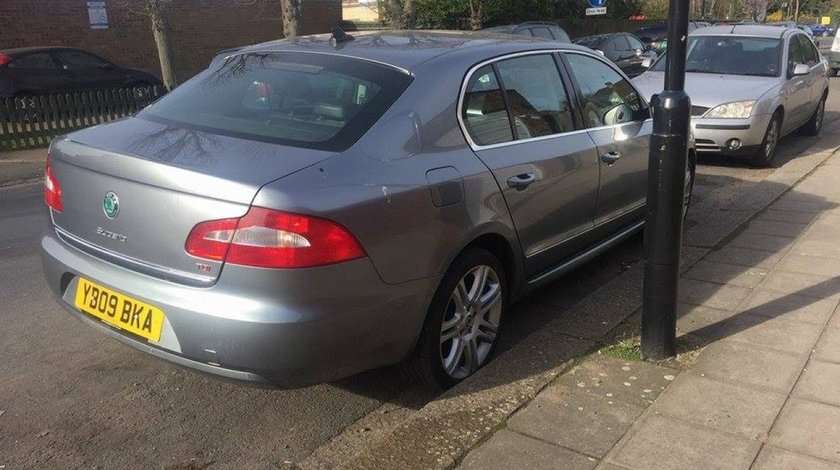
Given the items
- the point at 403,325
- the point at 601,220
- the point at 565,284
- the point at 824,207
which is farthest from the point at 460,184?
the point at 824,207

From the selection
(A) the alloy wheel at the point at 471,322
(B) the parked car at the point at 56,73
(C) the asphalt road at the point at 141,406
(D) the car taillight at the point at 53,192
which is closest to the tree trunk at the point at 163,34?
(B) the parked car at the point at 56,73

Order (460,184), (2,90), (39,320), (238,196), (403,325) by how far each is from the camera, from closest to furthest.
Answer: (238,196) < (403,325) < (460,184) < (39,320) < (2,90)

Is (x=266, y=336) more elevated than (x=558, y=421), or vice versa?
(x=266, y=336)

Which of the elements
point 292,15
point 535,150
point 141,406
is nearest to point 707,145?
point 535,150

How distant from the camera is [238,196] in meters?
2.82

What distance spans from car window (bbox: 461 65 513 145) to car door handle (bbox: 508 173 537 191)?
0.66ft

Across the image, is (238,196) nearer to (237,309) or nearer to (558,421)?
(237,309)

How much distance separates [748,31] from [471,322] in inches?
338

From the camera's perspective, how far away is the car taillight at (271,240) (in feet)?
9.18

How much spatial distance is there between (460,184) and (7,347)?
270cm

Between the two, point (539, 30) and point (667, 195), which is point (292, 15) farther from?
point (667, 195)

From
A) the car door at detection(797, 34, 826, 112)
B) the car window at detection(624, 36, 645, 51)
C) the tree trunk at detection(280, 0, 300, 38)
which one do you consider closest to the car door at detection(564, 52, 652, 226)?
the car door at detection(797, 34, 826, 112)

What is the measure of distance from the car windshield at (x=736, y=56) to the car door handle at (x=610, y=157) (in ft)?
18.6

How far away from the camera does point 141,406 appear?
11.9 ft
